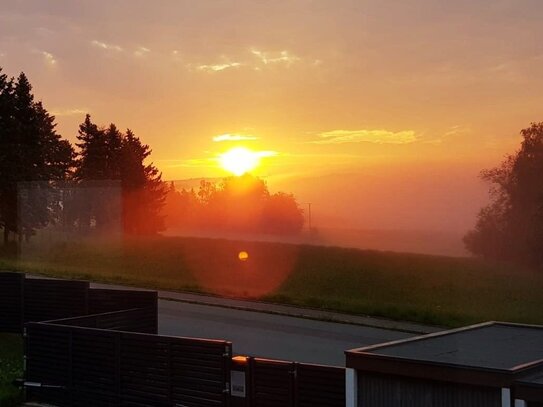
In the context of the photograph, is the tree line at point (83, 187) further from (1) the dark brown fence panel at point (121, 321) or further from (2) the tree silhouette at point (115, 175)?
Answer: (1) the dark brown fence panel at point (121, 321)

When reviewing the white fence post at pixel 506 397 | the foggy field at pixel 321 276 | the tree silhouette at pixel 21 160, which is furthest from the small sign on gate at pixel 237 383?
the tree silhouette at pixel 21 160

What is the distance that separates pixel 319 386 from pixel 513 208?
199ft

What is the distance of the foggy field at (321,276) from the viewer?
29.1 m

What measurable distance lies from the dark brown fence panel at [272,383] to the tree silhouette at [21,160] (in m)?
45.8

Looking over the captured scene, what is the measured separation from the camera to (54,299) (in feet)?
63.3

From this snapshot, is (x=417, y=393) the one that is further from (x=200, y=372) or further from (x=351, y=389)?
(x=200, y=372)

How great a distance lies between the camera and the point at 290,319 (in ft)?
81.6

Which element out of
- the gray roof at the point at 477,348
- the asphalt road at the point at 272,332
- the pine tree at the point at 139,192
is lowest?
the asphalt road at the point at 272,332

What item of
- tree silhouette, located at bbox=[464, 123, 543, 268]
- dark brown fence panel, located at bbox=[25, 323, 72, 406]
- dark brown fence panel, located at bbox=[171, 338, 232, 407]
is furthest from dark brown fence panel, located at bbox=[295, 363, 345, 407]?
tree silhouette, located at bbox=[464, 123, 543, 268]

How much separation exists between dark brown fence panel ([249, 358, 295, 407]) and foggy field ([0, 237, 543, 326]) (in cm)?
1525

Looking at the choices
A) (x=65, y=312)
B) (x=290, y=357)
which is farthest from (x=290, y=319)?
(x=65, y=312)

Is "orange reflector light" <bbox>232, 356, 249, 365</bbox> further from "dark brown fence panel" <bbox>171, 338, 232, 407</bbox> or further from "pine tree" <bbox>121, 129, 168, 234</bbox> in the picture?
"pine tree" <bbox>121, 129, 168, 234</bbox>

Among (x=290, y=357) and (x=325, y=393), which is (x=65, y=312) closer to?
(x=290, y=357)

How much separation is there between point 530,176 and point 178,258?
35585 millimetres
